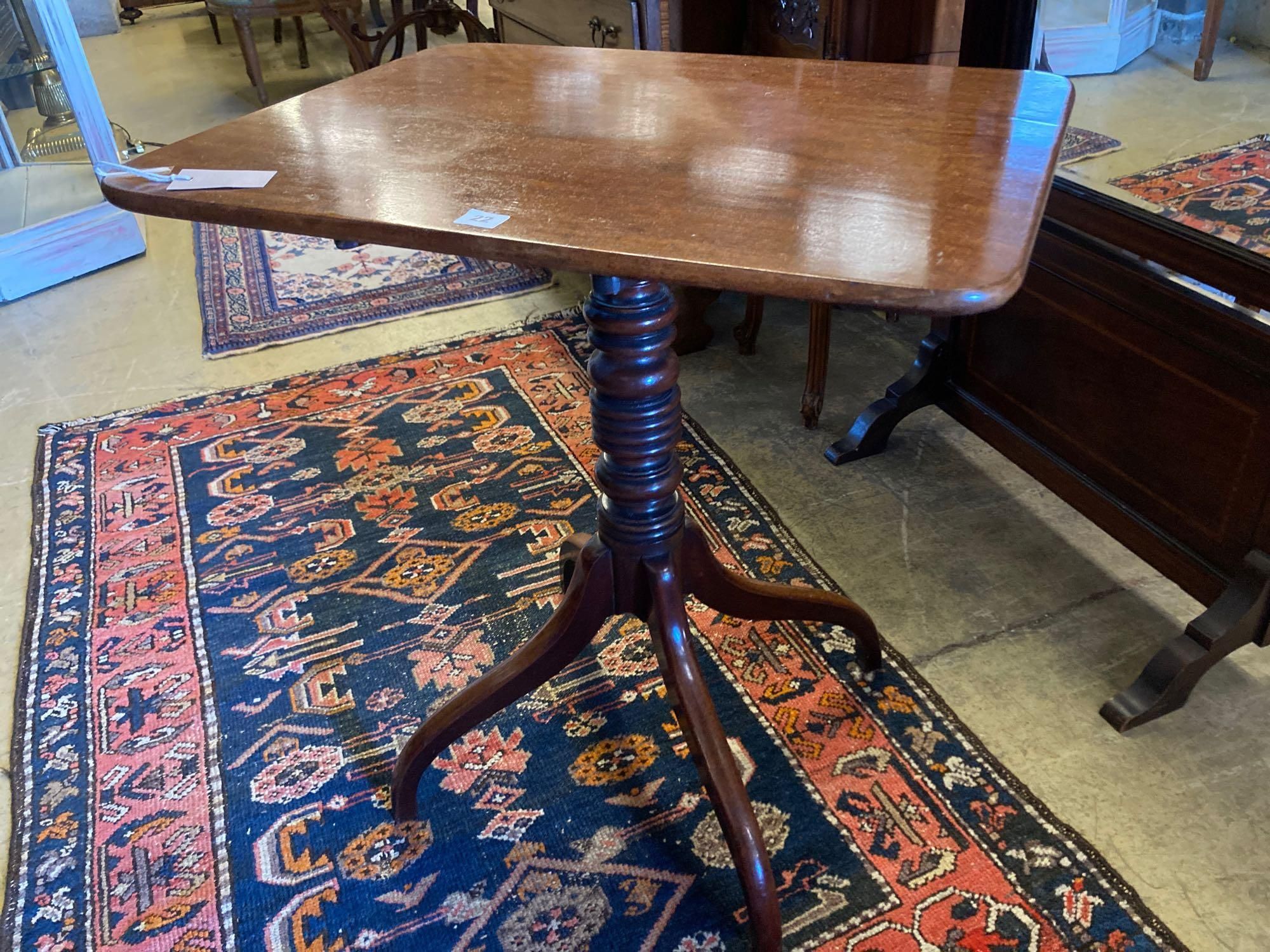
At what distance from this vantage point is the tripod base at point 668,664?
1.20 meters

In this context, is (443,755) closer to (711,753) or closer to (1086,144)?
(711,753)

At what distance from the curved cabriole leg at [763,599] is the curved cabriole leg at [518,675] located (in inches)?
4.6

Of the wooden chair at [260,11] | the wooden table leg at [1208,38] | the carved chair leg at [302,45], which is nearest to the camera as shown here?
the wooden table leg at [1208,38]

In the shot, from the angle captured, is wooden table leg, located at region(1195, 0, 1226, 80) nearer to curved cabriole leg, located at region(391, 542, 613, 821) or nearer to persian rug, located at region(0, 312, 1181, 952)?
persian rug, located at region(0, 312, 1181, 952)

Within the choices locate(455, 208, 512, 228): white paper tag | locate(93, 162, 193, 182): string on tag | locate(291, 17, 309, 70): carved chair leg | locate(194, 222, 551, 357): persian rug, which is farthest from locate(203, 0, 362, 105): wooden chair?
locate(455, 208, 512, 228): white paper tag

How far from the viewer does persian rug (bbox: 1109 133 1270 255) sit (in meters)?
1.35

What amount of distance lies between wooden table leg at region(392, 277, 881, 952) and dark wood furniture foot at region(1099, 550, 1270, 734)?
45cm

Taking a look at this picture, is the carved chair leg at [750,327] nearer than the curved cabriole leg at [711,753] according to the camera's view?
No

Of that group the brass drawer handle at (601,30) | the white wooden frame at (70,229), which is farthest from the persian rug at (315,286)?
the brass drawer handle at (601,30)

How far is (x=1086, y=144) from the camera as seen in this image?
1566 millimetres

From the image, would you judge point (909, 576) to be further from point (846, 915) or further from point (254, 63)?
point (254, 63)

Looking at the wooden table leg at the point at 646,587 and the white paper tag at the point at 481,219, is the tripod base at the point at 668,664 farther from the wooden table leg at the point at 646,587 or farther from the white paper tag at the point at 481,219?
the white paper tag at the point at 481,219

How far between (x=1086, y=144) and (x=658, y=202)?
38.5 inches

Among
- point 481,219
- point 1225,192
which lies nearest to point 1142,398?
point 1225,192
